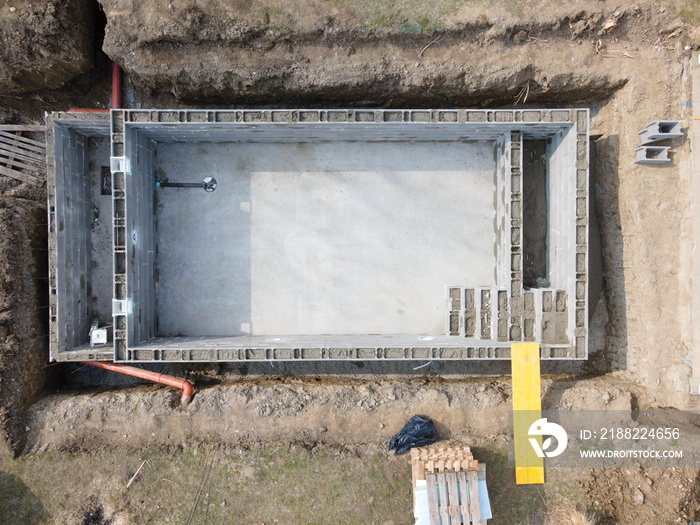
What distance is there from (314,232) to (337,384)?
378 centimetres

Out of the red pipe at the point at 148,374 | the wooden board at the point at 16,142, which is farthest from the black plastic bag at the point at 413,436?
the wooden board at the point at 16,142

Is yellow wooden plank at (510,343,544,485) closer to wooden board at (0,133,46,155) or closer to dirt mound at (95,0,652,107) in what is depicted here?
dirt mound at (95,0,652,107)

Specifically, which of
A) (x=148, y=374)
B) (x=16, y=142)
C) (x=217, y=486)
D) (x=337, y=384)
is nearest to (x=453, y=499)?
(x=337, y=384)

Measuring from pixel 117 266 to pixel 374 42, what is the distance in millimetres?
7569

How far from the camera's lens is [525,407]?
8320 mm

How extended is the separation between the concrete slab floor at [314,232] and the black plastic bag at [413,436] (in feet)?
8.23

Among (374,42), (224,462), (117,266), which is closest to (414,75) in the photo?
(374,42)

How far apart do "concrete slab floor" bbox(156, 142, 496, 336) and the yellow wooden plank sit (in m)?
2.03

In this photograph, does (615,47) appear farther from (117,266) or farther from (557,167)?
(117,266)

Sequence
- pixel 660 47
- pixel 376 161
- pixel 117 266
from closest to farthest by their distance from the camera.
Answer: pixel 117 266, pixel 660 47, pixel 376 161

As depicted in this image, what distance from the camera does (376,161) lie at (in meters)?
9.28

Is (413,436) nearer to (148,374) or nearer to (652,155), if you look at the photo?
(148,374)

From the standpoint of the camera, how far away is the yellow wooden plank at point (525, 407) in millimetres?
8180

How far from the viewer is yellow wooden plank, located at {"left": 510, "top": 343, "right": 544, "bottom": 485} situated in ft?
26.8
